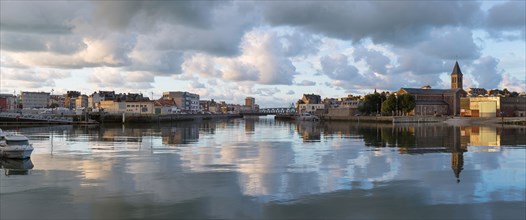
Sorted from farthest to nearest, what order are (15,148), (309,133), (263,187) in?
(309,133) < (15,148) < (263,187)

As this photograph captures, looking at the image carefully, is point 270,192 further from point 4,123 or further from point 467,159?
point 4,123

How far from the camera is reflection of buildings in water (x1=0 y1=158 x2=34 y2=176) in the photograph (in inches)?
1014

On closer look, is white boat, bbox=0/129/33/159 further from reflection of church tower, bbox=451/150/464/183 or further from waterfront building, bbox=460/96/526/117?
waterfront building, bbox=460/96/526/117

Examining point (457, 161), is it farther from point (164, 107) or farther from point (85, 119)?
point (164, 107)

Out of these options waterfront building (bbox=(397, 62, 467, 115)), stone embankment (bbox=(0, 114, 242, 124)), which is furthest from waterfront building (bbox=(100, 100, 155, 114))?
waterfront building (bbox=(397, 62, 467, 115))

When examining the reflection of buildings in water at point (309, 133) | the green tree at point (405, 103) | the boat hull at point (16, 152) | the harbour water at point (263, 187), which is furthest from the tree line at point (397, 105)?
the boat hull at point (16, 152)

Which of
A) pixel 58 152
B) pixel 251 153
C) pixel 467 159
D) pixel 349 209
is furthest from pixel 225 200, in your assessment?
pixel 58 152

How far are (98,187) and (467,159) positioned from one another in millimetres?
24601

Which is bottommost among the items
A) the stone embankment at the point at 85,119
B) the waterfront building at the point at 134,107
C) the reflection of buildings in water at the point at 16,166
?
the reflection of buildings in water at the point at 16,166

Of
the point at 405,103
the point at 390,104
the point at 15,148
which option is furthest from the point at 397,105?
the point at 15,148

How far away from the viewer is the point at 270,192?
19.6 metres

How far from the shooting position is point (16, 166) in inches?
1112

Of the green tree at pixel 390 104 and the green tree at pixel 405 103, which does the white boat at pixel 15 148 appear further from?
the green tree at pixel 405 103

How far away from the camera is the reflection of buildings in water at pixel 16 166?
25767 mm
